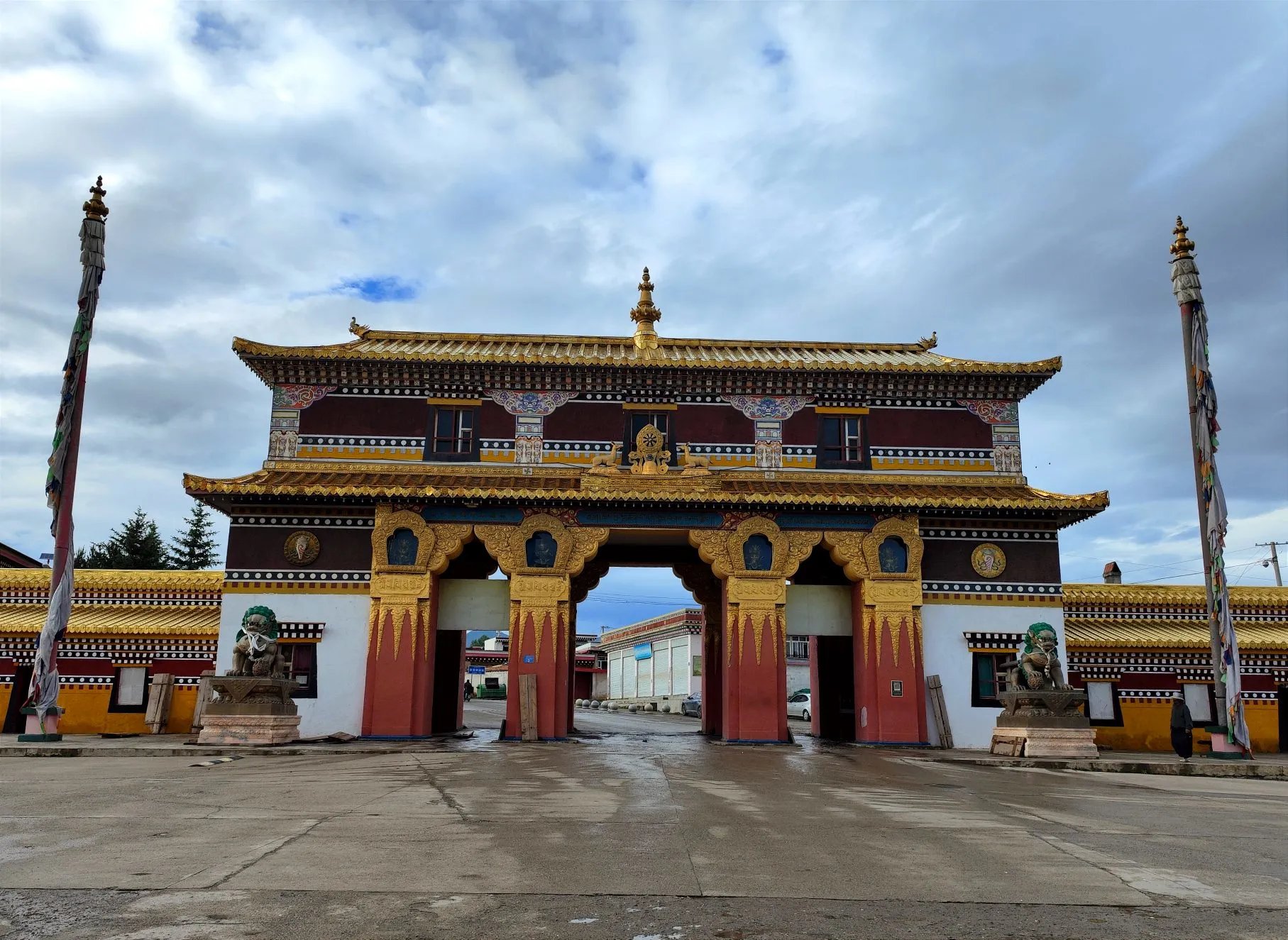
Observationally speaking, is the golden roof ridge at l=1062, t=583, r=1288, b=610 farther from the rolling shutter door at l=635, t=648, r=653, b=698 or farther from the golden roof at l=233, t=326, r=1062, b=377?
the rolling shutter door at l=635, t=648, r=653, b=698

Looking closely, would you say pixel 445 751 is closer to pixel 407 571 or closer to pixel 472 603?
pixel 407 571

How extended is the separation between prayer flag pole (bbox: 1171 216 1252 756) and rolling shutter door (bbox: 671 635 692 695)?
3547cm

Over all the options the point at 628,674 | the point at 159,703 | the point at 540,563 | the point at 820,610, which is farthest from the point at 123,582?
the point at 628,674

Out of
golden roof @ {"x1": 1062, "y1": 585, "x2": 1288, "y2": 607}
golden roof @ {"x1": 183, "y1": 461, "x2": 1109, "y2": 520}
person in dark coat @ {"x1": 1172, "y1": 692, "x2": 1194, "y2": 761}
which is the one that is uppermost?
golden roof @ {"x1": 183, "y1": 461, "x2": 1109, "y2": 520}

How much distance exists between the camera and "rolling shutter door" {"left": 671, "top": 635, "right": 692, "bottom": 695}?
181 ft

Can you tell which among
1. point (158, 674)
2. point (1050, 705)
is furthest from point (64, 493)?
point (1050, 705)

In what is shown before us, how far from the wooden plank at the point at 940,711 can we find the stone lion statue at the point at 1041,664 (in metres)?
3.02

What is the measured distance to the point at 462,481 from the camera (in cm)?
2484

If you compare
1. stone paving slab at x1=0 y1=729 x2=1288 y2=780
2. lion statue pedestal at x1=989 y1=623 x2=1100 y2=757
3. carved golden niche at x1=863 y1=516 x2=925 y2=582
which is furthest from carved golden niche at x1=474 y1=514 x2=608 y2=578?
lion statue pedestal at x1=989 y1=623 x2=1100 y2=757

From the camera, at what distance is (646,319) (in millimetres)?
28703

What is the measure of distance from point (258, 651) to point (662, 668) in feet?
134

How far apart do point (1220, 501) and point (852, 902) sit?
60.7 feet

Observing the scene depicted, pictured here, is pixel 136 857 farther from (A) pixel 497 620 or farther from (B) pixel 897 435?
(B) pixel 897 435

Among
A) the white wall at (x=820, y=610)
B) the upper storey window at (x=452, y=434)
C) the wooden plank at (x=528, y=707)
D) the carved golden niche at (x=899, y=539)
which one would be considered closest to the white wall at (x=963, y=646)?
the carved golden niche at (x=899, y=539)
